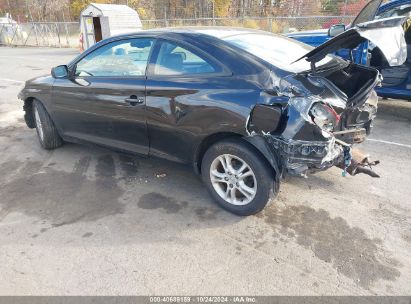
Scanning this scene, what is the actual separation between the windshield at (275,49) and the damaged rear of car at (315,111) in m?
0.01

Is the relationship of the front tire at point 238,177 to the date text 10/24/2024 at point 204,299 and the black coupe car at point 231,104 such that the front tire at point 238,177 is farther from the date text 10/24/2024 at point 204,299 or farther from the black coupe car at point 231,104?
the date text 10/24/2024 at point 204,299

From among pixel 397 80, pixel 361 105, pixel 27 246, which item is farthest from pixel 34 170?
pixel 397 80

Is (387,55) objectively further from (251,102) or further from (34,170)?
(34,170)

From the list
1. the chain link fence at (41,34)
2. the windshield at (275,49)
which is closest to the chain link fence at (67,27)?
the chain link fence at (41,34)

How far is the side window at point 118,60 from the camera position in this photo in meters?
3.58

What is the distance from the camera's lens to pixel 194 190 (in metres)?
3.71

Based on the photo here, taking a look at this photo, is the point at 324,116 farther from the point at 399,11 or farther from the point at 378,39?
the point at 399,11

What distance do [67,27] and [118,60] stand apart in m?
23.7

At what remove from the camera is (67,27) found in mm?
24438

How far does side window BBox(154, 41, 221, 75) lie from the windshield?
0.33 m

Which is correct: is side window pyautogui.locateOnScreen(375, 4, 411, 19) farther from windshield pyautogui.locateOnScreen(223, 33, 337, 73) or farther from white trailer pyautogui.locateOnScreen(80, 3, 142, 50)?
white trailer pyautogui.locateOnScreen(80, 3, 142, 50)

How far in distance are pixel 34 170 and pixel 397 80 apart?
18.4 feet

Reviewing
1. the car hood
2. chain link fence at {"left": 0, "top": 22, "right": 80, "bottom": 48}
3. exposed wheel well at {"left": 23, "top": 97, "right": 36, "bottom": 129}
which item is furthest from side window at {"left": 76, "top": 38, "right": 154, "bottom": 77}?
chain link fence at {"left": 0, "top": 22, "right": 80, "bottom": 48}

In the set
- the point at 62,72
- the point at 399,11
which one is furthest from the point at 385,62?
the point at 62,72
